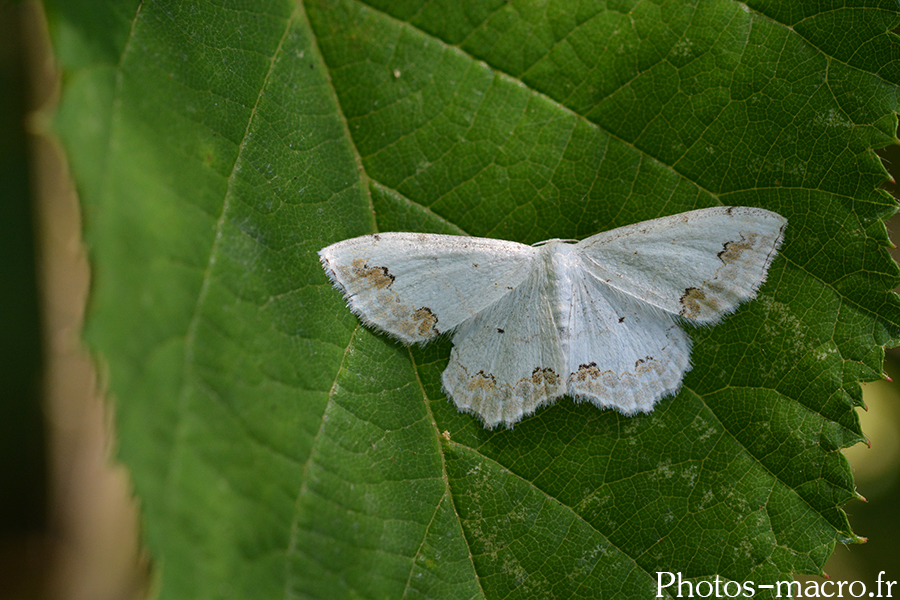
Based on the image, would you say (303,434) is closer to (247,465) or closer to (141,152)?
(247,465)

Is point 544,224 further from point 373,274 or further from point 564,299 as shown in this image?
point 373,274

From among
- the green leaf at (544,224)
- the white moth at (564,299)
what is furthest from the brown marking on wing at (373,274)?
the green leaf at (544,224)

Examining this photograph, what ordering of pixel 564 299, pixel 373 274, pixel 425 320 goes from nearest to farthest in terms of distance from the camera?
pixel 373 274
pixel 425 320
pixel 564 299

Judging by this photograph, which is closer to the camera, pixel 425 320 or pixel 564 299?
pixel 425 320

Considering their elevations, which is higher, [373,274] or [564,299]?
[373,274]

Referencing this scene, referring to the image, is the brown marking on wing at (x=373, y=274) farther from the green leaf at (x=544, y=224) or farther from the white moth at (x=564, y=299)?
the green leaf at (x=544, y=224)

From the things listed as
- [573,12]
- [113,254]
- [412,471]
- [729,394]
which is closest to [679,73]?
[573,12]

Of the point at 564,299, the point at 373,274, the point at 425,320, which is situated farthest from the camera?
the point at 564,299

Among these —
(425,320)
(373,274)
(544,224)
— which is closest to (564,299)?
(544,224)
